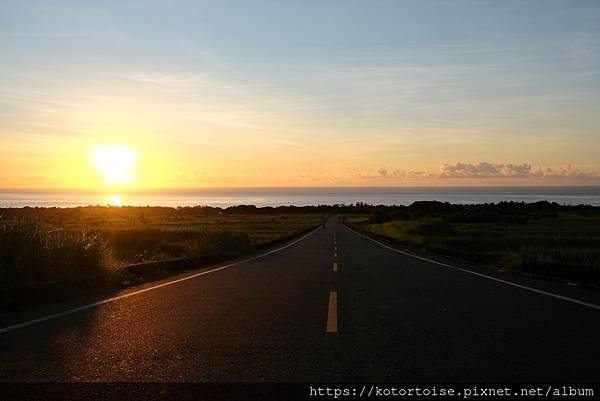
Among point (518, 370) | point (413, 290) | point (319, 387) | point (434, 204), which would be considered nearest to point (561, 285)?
point (413, 290)

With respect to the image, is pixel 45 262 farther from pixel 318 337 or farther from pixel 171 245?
pixel 171 245

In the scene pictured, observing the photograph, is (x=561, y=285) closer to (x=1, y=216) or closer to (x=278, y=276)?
(x=278, y=276)

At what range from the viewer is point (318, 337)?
253 inches

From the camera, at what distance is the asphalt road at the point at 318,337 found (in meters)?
5.03

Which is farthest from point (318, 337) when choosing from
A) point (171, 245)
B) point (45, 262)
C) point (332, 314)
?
point (171, 245)

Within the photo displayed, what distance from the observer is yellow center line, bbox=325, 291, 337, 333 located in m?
6.89

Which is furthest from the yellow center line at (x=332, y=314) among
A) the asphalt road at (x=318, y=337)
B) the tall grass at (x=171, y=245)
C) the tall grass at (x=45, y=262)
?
the tall grass at (x=171, y=245)

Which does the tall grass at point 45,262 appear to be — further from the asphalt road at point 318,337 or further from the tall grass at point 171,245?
the tall grass at point 171,245

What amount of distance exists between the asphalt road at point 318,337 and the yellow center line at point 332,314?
18 mm

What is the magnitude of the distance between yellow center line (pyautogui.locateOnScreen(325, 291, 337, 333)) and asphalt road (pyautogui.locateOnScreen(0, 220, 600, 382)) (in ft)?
0.06

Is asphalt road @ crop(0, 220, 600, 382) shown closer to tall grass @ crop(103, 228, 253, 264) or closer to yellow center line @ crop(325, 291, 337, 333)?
yellow center line @ crop(325, 291, 337, 333)

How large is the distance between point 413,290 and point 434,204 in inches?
6109

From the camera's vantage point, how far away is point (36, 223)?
11.9m

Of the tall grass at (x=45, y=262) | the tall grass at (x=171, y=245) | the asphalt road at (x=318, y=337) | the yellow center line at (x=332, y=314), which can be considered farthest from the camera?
the tall grass at (x=171, y=245)
